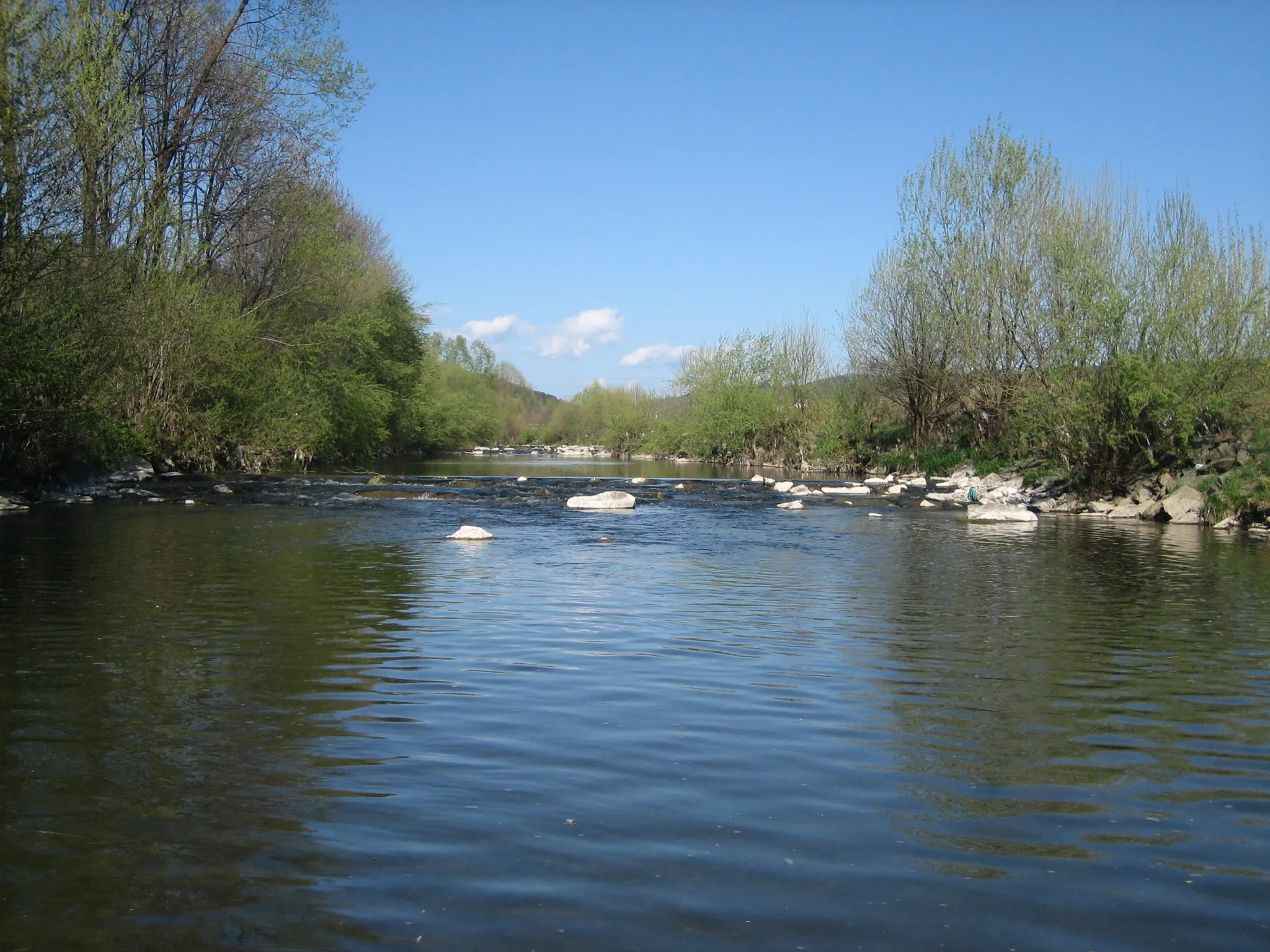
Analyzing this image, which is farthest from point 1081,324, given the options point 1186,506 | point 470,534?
point 470,534

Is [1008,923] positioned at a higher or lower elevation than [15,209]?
lower

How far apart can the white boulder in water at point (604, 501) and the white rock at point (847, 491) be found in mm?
8256

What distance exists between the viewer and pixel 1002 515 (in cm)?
2389

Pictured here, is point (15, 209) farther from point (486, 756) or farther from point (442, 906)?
point (442, 906)

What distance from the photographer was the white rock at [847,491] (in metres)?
31.9

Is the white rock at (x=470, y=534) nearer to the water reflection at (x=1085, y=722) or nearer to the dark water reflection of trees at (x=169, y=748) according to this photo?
the dark water reflection of trees at (x=169, y=748)

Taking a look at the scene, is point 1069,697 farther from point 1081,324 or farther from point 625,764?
point 1081,324

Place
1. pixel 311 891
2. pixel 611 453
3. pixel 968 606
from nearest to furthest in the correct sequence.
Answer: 1. pixel 311 891
2. pixel 968 606
3. pixel 611 453

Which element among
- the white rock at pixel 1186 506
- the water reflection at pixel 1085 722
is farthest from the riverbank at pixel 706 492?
the water reflection at pixel 1085 722

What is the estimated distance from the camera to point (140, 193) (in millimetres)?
25828

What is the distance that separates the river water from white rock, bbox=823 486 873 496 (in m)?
18.7

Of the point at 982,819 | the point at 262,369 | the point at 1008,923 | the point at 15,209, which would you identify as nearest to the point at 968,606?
the point at 982,819

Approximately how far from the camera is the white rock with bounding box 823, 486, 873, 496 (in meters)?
31.9

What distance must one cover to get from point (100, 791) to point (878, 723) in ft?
15.0
